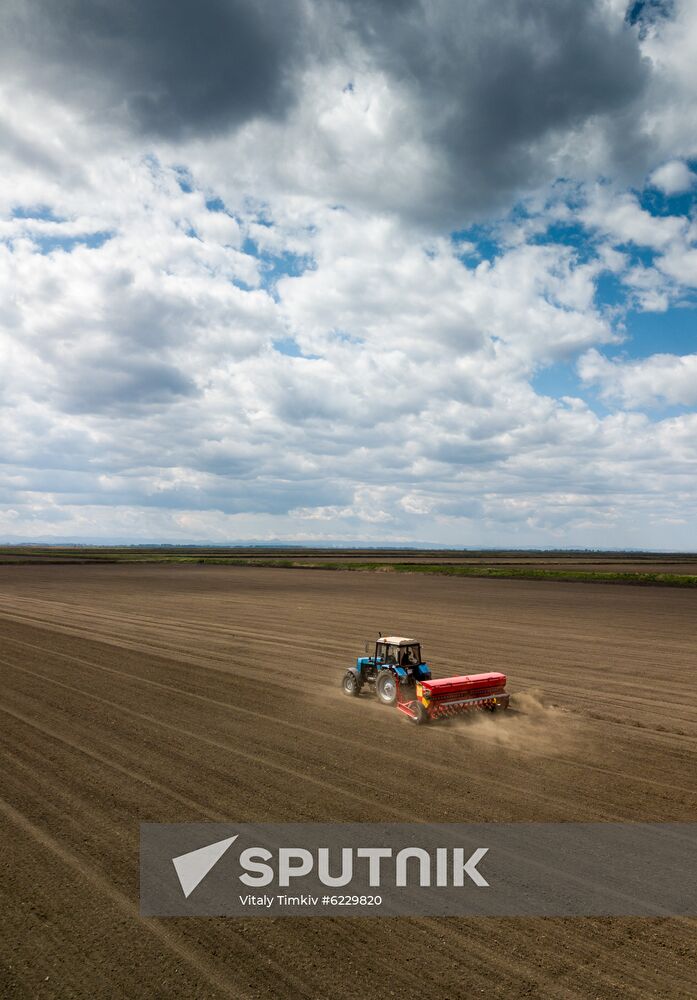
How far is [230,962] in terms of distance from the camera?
693 cm

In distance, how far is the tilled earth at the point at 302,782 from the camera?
680cm

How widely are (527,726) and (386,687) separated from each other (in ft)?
13.2

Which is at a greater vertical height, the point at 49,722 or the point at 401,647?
the point at 401,647

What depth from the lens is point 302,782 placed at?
37.8 ft

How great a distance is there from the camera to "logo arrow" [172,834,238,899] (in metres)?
8.45

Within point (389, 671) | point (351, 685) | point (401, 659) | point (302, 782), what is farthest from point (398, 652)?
point (302, 782)

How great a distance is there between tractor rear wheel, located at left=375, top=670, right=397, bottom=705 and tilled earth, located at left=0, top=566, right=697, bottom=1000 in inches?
16.1

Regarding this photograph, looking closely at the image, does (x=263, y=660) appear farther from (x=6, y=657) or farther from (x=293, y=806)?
(x=293, y=806)

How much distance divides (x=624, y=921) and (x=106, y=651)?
21.4 metres

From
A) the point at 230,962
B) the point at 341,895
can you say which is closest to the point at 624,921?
the point at 341,895

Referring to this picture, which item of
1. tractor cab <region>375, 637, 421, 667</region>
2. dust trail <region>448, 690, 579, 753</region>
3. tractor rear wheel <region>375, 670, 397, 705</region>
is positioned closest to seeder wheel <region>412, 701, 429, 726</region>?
dust trail <region>448, 690, 579, 753</region>

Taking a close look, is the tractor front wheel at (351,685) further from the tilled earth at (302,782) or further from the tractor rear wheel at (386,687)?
the tractor rear wheel at (386,687)

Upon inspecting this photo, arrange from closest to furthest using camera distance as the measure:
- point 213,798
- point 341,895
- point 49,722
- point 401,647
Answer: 1. point 341,895
2. point 213,798
3. point 49,722
4. point 401,647

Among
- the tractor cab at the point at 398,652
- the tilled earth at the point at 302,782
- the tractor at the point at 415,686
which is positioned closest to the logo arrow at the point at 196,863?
the tilled earth at the point at 302,782
